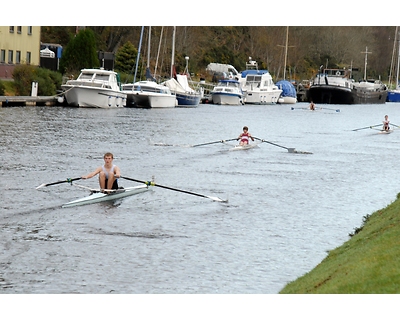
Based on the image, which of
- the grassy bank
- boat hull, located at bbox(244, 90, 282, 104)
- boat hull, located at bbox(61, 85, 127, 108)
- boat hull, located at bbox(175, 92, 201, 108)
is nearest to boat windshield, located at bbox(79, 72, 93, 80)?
boat hull, located at bbox(61, 85, 127, 108)

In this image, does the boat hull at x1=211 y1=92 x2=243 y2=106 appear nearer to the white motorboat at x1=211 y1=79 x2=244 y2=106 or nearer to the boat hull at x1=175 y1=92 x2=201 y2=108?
the white motorboat at x1=211 y1=79 x2=244 y2=106

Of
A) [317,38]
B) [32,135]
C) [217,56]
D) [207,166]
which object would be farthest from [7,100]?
[217,56]

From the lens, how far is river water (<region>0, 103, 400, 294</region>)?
18281 mm

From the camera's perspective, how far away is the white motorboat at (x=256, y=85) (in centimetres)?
10225

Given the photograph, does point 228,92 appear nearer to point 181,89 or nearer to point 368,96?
point 181,89

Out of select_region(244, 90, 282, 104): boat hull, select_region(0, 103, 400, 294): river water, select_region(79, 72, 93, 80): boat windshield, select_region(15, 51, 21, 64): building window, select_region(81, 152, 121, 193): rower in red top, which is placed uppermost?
select_region(15, 51, 21, 64): building window

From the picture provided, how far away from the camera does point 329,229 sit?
930 inches

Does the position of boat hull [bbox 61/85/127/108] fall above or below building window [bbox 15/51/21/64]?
below

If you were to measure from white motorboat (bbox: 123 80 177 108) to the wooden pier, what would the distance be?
8933 millimetres

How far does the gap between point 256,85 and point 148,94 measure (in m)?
28.1

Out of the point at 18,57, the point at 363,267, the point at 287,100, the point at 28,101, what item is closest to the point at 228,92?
the point at 287,100
